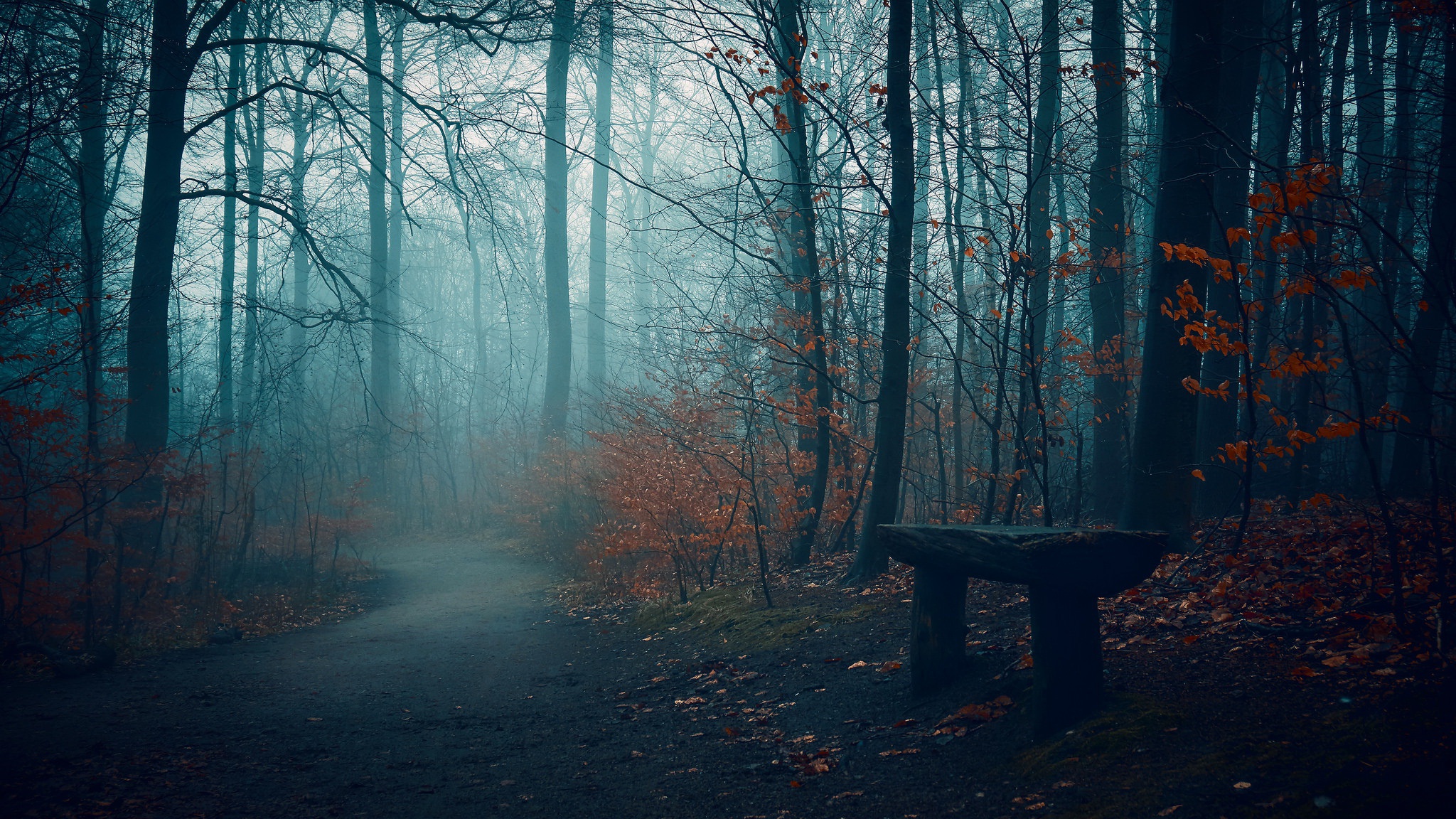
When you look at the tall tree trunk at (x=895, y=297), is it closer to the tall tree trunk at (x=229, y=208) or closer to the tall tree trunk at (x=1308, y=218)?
the tall tree trunk at (x=1308, y=218)

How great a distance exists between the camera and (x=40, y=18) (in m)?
5.97

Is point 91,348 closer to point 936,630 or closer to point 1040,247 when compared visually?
point 936,630

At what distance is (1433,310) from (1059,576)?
5.25m

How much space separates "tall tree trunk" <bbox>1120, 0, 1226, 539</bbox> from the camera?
18.1 ft

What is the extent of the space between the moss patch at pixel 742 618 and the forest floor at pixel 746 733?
0.04m

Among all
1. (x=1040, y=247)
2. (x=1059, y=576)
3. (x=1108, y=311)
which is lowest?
(x=1059, y=576)

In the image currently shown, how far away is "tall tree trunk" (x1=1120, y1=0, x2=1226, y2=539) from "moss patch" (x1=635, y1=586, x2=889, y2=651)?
227cm

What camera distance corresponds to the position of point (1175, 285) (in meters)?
5.60

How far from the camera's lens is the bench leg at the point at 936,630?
4.47 m

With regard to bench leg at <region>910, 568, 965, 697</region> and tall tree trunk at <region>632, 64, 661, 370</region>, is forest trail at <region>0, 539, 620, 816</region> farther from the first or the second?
tall tree trunk at <region>632, 64, 661, 370</region>

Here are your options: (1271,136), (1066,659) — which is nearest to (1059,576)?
(1066,659)

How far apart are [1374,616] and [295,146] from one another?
2567 cm

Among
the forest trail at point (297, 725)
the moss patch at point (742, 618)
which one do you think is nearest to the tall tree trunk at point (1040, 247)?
the moss patch at point (742, 618)

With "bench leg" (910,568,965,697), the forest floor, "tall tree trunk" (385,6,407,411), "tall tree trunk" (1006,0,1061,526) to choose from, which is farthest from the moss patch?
"tall tree trunk" (385,6,407,411)
